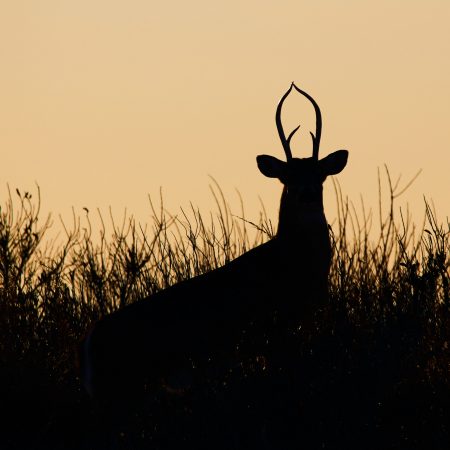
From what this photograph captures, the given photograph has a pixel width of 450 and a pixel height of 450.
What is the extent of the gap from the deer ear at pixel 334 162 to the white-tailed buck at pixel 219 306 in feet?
0.53

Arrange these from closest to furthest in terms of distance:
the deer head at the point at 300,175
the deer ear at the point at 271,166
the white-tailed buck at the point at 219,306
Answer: the white-tailed buck at the point at 219,306 → the deer head at the point at 300,175 → the deer ear at the point at 271,166

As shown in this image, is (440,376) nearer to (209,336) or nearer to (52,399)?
(209,336)

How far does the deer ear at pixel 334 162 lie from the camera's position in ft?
38.8

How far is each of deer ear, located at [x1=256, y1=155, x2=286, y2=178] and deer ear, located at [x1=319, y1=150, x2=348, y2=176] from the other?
312 millimetres

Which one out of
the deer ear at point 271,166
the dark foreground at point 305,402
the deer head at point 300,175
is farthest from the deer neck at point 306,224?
the dark foreground at point 305,402

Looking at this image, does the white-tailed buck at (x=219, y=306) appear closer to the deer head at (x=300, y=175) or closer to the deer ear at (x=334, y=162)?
the deer head at (x=300, y=175)

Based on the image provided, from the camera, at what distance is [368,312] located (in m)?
11.6

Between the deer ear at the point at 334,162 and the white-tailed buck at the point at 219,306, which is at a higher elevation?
the deer ear at the point at 334,162

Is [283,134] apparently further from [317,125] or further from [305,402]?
[305,402]

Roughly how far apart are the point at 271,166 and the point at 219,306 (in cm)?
139

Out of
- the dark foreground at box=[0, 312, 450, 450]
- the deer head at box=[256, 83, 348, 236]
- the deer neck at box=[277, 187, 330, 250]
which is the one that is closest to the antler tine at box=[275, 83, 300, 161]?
the deer head at box=[256, 83, 348, 236]

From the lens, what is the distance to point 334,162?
39.2 feet

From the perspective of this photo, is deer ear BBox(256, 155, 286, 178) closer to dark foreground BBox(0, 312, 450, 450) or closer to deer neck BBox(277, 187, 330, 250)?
deer neck BBox(277, 187, 330, 250)

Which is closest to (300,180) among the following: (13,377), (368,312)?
(368,312)
